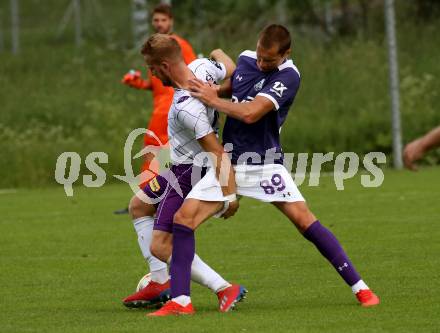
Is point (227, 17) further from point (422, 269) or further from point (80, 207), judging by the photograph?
point (422, 269)

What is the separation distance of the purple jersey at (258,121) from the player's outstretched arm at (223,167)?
0.20 metres

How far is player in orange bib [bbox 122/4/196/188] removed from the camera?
1271 cm

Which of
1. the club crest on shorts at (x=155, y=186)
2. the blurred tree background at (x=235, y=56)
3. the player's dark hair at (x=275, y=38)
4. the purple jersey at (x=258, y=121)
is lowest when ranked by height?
the blurred tree background at (x=235, y=56)

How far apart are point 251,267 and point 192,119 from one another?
2.93m

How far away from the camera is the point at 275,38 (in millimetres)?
8008

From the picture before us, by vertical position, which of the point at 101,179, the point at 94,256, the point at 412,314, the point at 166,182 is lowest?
the point at 101,179

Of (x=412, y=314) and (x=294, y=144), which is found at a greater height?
(x=412, y=314)

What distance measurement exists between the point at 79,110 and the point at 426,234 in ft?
56.4

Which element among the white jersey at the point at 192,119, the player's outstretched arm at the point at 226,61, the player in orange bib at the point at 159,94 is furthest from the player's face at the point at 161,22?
the white jersey at the point at 192,119

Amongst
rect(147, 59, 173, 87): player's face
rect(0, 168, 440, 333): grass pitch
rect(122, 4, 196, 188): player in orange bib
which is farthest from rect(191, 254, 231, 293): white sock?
rect(122, 4, 196, 188): player in orange bib

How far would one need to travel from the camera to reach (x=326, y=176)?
2234 cm

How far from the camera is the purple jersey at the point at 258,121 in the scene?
8250 mm

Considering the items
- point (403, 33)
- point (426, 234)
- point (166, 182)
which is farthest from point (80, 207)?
point (403, 33)

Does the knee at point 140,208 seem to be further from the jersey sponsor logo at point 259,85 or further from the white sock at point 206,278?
the jersey sponsor logo at point 259,85
